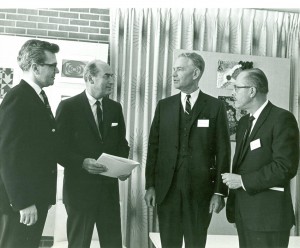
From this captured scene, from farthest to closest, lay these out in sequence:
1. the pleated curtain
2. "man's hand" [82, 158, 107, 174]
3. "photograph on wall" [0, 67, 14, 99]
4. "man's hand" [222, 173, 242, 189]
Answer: the pleated curtain → "photograph on wall" [0, 67, 14, 99] → "man's hand" [82, 158, 107, 174] → "man's hand" [222, 173, 242, 189]

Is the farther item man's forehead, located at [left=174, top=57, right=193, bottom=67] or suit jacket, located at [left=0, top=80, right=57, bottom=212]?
man's forehead, located at [left=174, top=57, right=193, bottom=67]

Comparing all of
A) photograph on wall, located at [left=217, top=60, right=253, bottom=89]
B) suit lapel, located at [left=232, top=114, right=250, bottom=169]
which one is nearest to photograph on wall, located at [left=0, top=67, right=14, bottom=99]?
photograph on wall, located at [left=217, top=60, right=253, bottom=89]

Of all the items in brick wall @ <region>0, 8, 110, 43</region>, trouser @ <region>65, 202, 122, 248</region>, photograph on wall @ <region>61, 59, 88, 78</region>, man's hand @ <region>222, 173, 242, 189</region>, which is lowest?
trouser @ <region>65, 202, 122, 248</region>

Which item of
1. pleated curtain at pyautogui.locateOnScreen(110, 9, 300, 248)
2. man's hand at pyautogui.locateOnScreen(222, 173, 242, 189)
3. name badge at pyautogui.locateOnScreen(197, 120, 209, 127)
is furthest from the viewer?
pleated curtain at pyautogui.locateOnScreen(110, 9, 300, 248)

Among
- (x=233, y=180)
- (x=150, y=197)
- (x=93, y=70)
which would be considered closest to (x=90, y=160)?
(x=150, y=197)

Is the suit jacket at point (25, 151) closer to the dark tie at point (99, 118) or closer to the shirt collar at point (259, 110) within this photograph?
the dark tie at point (99, 118)

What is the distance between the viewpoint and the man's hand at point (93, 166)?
5.49ft

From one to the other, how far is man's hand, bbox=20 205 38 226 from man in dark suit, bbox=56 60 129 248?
37 cm

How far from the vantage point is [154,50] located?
8.58ft

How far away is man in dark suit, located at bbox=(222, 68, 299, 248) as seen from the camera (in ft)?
4.74

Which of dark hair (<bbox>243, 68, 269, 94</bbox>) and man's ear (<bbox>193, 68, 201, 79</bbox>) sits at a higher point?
man's ear (<bbox>193, 68, 201, 79</bbox>)

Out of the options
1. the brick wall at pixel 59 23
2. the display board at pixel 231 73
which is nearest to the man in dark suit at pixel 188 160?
the display board at pixel 231 73

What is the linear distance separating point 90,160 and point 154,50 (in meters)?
1.21

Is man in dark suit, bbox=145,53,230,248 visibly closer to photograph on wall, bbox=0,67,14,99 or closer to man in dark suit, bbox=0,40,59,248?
man in dark suit, bbox=0,40,59,248
